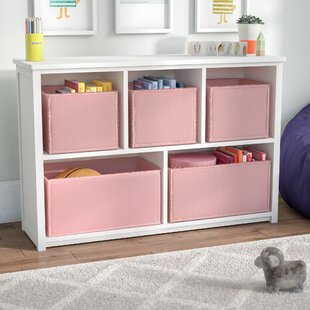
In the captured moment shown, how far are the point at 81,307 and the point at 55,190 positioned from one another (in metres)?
0.69

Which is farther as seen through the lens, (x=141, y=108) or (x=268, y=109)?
(x=268, y=109)

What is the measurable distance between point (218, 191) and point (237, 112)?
0.37 metres

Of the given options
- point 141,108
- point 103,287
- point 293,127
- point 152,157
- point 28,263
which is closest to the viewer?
point 103,287

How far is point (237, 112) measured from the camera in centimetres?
318

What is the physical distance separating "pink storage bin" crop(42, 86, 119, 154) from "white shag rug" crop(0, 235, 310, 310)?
510mm

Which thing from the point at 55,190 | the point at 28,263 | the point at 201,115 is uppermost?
the point at 201,115

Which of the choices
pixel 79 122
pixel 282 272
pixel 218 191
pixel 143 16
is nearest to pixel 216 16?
pixel 143 16

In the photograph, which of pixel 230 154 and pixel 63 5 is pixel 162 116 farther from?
pixel 63 5

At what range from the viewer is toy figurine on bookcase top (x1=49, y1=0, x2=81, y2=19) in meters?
3.17

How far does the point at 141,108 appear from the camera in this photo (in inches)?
118

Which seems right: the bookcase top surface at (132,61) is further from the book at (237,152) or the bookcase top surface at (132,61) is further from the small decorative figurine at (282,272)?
the small decorative figurine at (282,272)

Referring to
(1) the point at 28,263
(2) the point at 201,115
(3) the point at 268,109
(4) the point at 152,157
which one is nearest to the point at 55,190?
(1) the point at 28,263

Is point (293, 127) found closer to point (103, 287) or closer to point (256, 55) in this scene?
point (256, 55)

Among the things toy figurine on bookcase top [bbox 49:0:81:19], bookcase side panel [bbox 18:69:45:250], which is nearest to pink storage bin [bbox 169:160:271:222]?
bookcase side panel [bbox 18:69:45:250]
